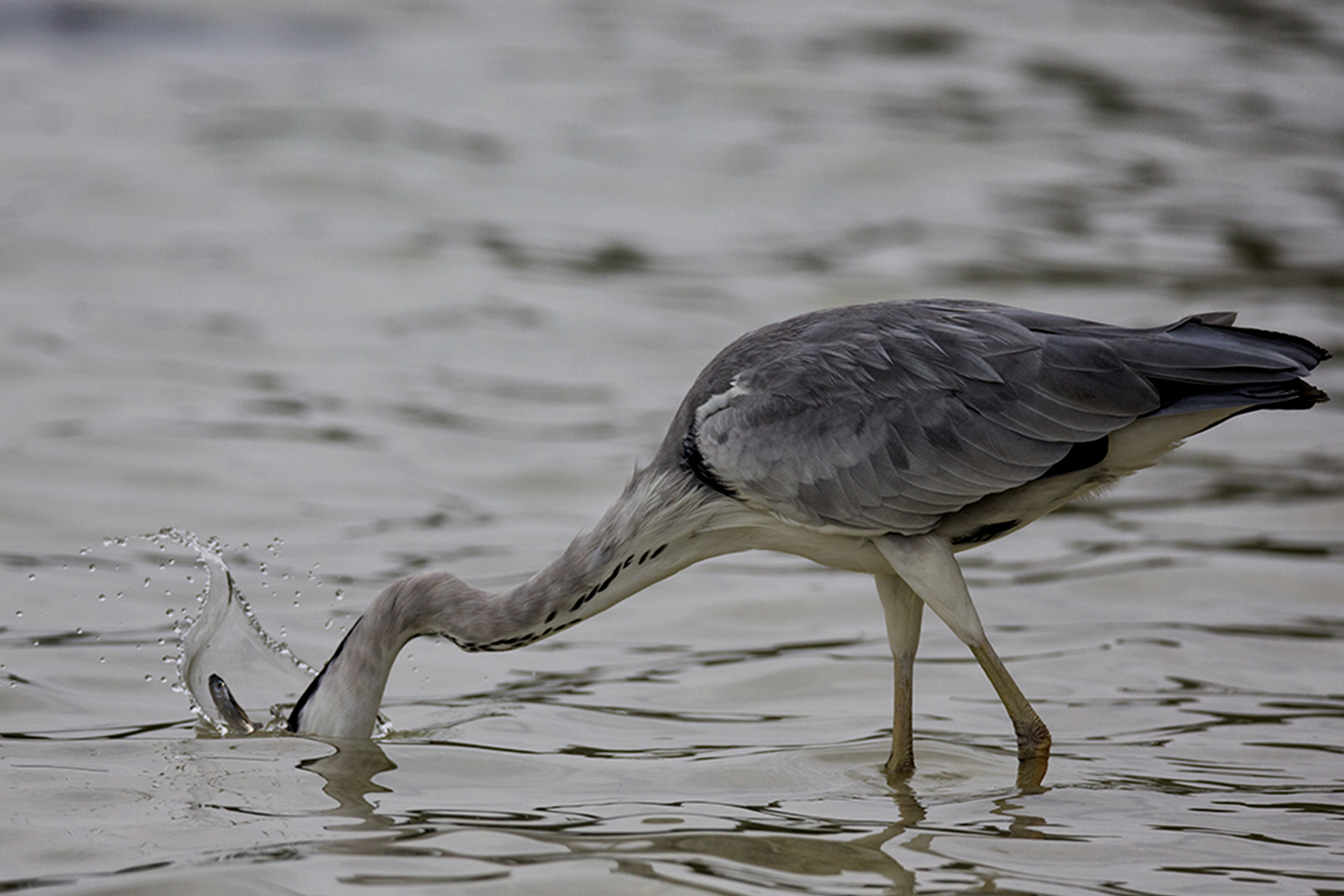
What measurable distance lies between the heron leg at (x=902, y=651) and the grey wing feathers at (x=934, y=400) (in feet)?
1.34

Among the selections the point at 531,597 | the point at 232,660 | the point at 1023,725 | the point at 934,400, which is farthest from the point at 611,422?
the point at 1023,725

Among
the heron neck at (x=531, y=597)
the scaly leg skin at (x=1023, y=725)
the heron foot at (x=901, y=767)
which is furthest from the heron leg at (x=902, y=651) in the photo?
the heron neck at (x=531, y=597)

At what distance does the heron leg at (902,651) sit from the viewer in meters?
5.84

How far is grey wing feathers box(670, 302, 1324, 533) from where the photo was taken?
5531 mm

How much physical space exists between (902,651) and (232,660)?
2740 millimetres

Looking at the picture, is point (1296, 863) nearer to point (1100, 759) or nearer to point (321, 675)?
point (1100, 759)

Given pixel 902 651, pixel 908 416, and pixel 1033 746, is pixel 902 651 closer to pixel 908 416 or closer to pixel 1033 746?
A: pixel 1033 746

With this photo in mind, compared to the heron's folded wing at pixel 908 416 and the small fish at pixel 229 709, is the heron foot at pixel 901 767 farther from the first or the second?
the small fish at pixel 229 709

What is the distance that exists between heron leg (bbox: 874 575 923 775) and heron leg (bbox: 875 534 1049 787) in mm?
213

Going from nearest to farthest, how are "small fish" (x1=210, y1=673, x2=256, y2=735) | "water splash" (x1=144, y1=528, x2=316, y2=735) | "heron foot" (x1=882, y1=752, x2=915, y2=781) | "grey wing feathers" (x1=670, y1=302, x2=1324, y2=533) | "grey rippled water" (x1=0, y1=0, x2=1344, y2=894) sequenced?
1. "grey rippled water" (x1=0, y1=0, x2=1344, y2=894)
2. "grey wing feathers" (x1=670, y1=302, x2=1324, y2=533)
3. "heron foot" (x1=882, y1=752, x2=915, y2=781)
4. "small fish" (x1=210, y1=673, x2=256, y2=735)
5. "water splash" (x1=144, y1=528, x2=316, y2=735)

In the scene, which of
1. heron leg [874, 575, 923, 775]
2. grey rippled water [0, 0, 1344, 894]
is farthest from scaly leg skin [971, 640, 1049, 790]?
heron leg [874, 575, 923, 775]

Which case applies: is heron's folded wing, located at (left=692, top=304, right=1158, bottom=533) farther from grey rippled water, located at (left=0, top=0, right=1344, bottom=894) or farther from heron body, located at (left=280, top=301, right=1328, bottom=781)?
grey rippled water, located at (left=0, top=0, right=1344, bottom=894)

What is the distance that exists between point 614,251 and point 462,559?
6897mm

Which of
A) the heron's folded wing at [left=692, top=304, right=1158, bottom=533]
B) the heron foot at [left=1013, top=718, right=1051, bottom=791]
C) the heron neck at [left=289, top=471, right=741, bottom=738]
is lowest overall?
the heron foot at [left=1013, top=718, right=1051, bottom=791]
